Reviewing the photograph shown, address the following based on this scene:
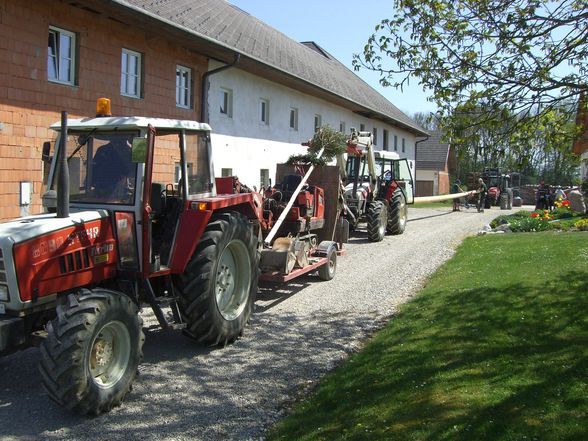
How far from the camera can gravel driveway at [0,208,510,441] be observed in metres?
4.36

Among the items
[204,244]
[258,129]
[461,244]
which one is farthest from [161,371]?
[258,129]

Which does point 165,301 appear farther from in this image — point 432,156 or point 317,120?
point 432,156

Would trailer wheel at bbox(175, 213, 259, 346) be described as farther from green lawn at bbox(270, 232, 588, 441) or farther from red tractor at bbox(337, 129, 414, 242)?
red tractor at bbox(337, 129, 414, 242)

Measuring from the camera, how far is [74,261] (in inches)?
185

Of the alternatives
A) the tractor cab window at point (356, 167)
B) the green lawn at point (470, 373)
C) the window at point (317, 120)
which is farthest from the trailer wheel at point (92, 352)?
the window at point (317, 120)

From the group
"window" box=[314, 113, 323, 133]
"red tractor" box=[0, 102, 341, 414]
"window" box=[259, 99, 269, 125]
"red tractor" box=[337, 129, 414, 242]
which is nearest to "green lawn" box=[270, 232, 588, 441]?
"red tractor" box=[0, 102, 341, 414]

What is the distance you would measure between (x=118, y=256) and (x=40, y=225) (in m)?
0.81

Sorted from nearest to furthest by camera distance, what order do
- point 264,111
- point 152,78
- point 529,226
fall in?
point 152,78
point 529,226
point 264,111

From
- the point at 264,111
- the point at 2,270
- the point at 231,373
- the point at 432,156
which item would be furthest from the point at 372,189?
the point at 432,156

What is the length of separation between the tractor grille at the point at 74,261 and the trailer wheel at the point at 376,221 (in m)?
10.5

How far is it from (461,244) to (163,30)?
8.28 meters

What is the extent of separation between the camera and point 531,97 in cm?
649

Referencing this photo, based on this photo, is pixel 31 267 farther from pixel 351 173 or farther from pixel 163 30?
pixel 351 173

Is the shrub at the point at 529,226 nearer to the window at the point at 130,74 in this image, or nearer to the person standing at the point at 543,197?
the window at the point at 130,74
